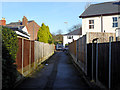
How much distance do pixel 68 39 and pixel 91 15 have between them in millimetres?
35893

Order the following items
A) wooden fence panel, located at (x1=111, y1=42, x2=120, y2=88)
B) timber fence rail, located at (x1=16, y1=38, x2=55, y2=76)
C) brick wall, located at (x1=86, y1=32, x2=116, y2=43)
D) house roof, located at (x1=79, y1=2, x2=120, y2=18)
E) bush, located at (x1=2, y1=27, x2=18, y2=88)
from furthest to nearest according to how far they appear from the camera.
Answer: house roof, located at (x1=79, y1=2, x2=120, y2=18)
brick wall, located at (x1=86, y1=32, x2=116, y2=43)
timber fence rail, located at (x1=16, y1=38, x2=55, y2=76)
bush, located at (x1=2, y1=27, x2=18, y2=88)
wooden fence panel, located at (x1=111, y1=42, x2=120, y2=88)

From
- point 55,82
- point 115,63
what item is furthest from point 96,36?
point 115,63

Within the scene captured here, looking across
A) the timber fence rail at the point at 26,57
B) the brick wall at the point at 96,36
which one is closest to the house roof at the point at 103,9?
the brick wall at the point at 96,36

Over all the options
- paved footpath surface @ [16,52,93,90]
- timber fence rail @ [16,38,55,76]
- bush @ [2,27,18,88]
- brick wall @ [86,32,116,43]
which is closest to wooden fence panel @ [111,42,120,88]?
paved footpath surface @ [16,52,93,90]

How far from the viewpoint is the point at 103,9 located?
24078 mm

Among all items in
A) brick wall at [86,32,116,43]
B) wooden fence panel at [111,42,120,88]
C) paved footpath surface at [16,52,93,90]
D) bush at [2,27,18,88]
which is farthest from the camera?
brick wall at [86,32,116,43]

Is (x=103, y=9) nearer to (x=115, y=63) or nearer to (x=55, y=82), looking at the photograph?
(x=55, y=82)

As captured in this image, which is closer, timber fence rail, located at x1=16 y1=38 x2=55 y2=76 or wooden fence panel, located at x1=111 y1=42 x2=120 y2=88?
wooden fence panel, located at x1=111 y1=42 x2=120 y2=88

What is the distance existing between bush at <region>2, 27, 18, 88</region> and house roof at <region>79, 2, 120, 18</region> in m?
19.7

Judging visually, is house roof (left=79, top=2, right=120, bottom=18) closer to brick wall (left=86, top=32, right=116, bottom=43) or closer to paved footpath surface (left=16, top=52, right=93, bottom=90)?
brick wall (left=86, top=32, right=116, bottom=43)

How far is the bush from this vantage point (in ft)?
14.8

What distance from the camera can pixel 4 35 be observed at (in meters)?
5.18

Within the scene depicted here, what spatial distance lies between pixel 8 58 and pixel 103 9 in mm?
22102

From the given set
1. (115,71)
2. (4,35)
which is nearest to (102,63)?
(115,71)
